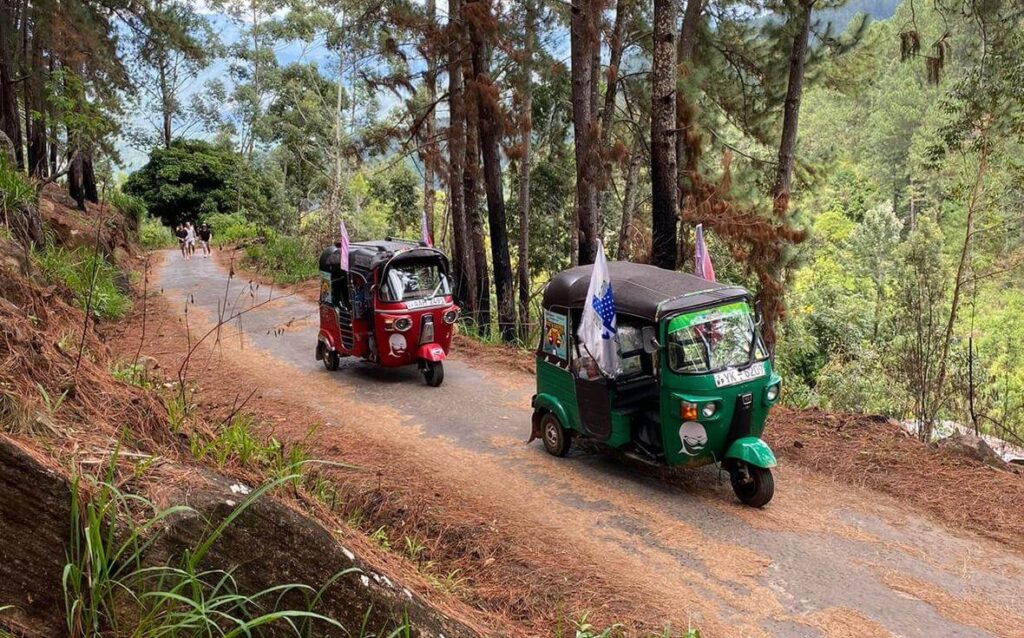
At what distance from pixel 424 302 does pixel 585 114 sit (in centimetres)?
521

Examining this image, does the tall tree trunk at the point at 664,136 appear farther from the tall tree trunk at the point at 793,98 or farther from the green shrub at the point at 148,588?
the green shrub at the point at 148,588

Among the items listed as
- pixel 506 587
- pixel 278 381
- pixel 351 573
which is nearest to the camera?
pixel 351 573

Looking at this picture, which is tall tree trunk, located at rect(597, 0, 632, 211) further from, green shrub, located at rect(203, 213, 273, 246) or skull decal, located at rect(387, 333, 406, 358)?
green shrub, located at rect(203, 213, 273, 246)

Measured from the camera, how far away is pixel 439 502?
665 cm

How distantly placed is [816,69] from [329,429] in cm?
1231

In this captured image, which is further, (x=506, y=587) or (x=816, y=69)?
(x=816, y=69)

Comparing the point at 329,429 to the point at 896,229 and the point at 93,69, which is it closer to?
the point at 93,69

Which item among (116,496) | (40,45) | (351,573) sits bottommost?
(351,573)

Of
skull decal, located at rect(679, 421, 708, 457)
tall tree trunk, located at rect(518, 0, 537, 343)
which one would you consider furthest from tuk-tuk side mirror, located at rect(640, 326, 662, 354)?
tall tree trunk, located at rect(518, 0, 537, 343)

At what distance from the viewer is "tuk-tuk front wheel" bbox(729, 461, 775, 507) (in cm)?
686

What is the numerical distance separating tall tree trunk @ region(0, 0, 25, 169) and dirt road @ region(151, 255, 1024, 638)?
12511 mm

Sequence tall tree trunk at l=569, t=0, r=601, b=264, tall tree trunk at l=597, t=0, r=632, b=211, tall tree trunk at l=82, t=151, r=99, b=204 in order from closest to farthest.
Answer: tall tree trunk at l=569, t=0, r=601, b=264, tall tree trunk at l=597, t=0, r=632, b=211, tall tree trunk at l=82, t=151, r=99, b=204

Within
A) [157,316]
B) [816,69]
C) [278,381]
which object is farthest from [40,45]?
[816,69]

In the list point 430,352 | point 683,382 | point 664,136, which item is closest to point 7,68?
point 430,352
